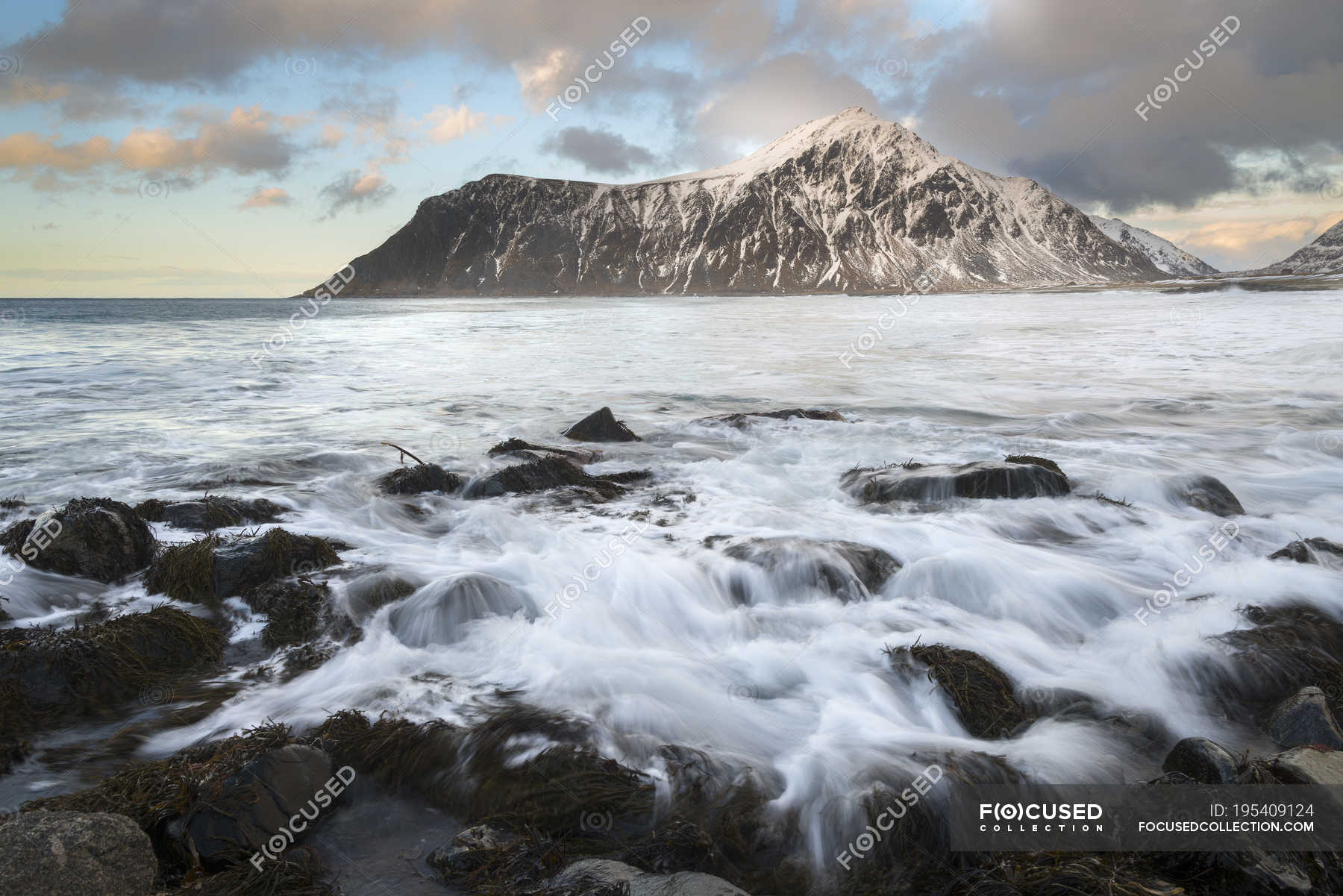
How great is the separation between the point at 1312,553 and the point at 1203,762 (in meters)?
4.52

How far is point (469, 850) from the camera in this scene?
360 centimetres

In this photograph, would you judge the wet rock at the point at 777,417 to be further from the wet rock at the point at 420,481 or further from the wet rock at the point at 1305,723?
the wet rock at the point at 1305,723

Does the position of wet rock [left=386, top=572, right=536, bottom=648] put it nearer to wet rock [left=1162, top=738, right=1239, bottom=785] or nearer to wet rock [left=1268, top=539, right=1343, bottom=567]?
wet rock [left=1162, top=738, right=1239, bottom=785]

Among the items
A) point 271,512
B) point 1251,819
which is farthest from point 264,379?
point 1251,819

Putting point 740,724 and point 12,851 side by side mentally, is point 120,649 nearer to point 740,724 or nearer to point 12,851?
point 12,851

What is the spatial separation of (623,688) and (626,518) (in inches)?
145

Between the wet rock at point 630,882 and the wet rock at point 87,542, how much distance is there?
5.74 metres

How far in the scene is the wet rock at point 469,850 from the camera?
140 inches

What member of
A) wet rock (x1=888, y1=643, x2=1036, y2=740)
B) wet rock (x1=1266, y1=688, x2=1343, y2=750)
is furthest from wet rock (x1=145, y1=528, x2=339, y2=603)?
wet rock (x1=1266, y1=688, x2=1343, y2=750)

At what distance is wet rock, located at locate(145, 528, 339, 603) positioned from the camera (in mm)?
6328

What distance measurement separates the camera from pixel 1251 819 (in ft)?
10.9

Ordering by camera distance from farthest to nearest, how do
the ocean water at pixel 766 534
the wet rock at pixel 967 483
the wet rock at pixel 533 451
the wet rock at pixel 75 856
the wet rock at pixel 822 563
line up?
the wet rock at pixel 533 451 → the wet rock at pixel 967 483 → the wet rock at pixel 822 563 → the ocean water at pixel 766 534 → the wet rock at pixel 75 856

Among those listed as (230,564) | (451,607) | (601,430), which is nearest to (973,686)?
(451,607)

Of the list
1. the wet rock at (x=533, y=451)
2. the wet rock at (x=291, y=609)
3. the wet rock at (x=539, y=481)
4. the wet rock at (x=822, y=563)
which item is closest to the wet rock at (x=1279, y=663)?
the wet rock at (x=822, y=563)
